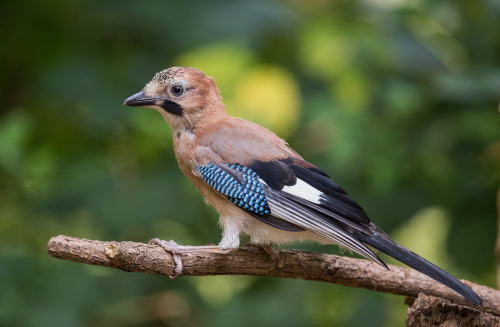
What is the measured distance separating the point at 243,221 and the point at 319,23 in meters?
2.44

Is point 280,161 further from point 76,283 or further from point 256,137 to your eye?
point 76,283

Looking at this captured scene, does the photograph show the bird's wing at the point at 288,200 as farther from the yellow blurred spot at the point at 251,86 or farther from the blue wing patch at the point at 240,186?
the yellow blurred spot at the point at 251,86

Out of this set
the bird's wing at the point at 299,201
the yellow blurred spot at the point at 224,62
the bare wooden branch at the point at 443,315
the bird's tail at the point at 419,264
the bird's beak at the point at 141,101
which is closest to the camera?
the bare wooden branch at the point at 443,315

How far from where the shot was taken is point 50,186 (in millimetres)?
5164

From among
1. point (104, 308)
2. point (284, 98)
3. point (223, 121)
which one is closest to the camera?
point (223, 121)

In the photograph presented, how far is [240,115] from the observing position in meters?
5.44

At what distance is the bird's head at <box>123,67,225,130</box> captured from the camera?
392 centimetres

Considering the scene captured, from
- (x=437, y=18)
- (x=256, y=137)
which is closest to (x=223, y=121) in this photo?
(x=256, y=137)

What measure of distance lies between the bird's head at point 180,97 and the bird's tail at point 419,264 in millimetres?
1257

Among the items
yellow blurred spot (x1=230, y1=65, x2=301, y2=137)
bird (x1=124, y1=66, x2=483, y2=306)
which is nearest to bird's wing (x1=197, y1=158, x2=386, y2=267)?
bird (x1=124, y1=66, x2=483, y2=306)

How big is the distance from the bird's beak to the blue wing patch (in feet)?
1.71

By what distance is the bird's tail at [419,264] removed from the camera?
10.5 ft

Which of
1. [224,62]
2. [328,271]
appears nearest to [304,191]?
[328,271]

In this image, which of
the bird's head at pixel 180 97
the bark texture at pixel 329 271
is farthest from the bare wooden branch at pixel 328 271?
the bird's head at pixel 180 97
